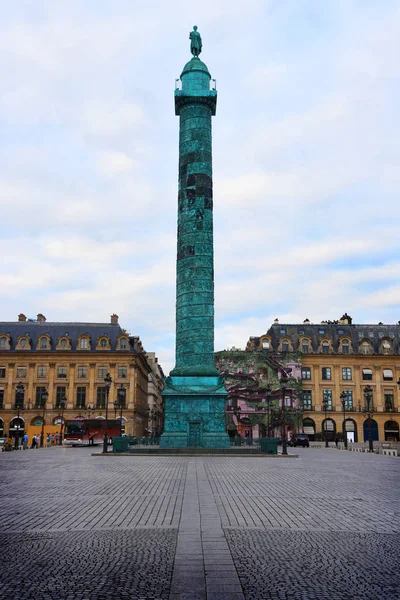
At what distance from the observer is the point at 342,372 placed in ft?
261

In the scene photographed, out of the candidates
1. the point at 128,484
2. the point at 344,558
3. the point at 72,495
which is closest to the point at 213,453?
the point at 128,484

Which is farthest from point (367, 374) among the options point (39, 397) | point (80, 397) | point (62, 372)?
point (39, 397)

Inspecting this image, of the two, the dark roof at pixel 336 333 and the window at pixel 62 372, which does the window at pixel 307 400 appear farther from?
the window at pixel 62 372

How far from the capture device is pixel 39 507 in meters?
12.0

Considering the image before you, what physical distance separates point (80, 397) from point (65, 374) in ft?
11.5

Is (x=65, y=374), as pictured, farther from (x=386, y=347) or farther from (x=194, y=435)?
(x=386, y=347)

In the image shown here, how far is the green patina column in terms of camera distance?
123 ft

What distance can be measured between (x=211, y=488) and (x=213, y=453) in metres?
18.6

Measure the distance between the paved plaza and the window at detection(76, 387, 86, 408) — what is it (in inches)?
2328

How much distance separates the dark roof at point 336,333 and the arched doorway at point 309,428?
9.58m

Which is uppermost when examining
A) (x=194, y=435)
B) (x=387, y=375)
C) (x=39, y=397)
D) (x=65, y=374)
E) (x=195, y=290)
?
(x=195, y=290)

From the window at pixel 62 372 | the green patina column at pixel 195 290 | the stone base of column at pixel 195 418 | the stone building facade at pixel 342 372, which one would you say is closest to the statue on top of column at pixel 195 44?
the green patina column at pixel 195 290

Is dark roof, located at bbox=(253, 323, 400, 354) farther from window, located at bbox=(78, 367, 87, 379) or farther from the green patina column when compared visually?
the green patina column

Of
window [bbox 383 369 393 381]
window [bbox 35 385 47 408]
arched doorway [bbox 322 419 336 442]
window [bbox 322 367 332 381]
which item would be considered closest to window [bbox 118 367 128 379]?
window [bbox 35 385 47 408]
